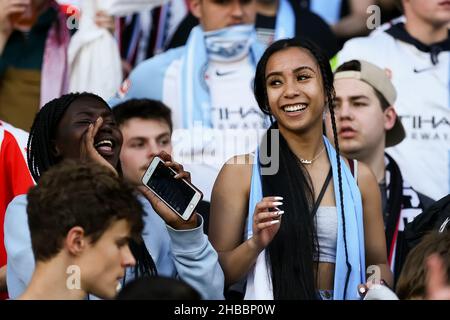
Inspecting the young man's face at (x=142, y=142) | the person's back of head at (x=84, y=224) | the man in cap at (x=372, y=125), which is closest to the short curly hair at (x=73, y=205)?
the person's back of head at (x=84, y=224)

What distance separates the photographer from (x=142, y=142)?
20.1 feet

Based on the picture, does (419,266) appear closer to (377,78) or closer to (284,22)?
(377,78)

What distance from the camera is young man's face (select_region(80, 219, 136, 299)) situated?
4.29 metres

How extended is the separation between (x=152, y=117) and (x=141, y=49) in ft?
4.12

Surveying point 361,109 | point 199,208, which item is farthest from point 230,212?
point 361,109

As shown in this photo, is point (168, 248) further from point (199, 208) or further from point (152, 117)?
point (152, 117)

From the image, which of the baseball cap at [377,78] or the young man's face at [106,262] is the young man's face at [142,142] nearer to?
the baseball cap at [377,78]

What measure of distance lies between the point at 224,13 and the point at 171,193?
82.7 inches

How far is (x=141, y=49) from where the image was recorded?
7.38m

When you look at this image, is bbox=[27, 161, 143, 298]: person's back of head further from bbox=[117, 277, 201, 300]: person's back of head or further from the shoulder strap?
the shoulder strap

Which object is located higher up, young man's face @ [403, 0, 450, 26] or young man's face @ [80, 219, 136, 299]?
young man's face @ [403, 0, 450, 26]

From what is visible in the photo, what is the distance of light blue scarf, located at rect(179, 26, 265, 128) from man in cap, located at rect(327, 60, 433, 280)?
682 millimetres

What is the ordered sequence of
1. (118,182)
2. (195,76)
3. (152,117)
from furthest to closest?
(195,76)
(152,117)
(118,182)

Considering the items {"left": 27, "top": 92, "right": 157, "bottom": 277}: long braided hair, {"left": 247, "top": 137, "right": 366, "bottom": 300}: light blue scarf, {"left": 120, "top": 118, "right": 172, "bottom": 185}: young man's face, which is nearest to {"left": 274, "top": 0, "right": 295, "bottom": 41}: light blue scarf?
{"left": 120, "top": 118, "right": 172, "bottom": 185}: young man's face
